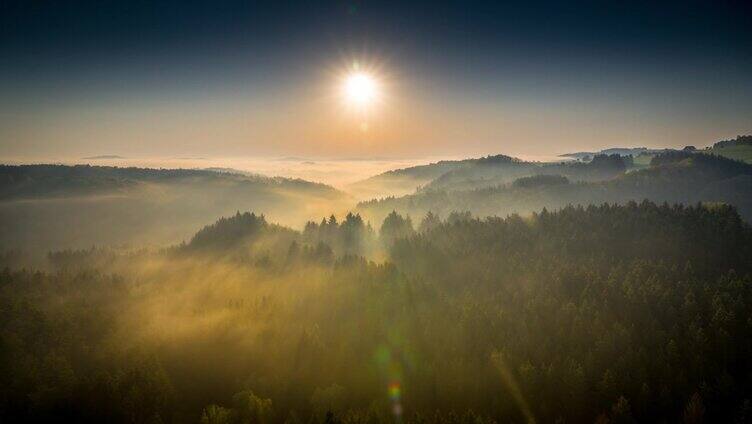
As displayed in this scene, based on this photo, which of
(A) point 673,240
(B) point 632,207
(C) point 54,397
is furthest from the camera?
(B) point 632,207

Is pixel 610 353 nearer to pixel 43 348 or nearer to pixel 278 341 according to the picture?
pixel 278 341

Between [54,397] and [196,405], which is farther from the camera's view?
[196,405]

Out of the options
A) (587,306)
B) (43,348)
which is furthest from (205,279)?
(587,306)

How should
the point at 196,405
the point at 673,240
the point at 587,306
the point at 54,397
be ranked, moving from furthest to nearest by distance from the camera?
the point at 673,240
the point at 587,306
the point at 196,405
the point at 54,397

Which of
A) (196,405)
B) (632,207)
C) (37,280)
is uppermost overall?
(632,207)

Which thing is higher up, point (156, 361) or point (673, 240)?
point (673, 240)

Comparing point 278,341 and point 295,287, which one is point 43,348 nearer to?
point 278,341

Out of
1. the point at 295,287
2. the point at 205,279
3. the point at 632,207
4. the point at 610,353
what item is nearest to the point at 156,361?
the point at 295,287
